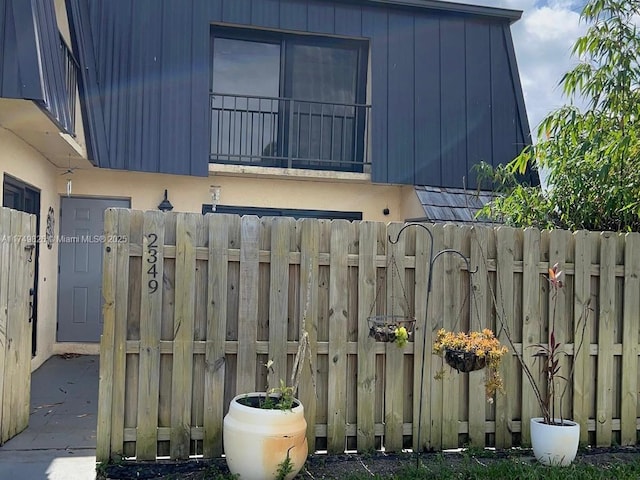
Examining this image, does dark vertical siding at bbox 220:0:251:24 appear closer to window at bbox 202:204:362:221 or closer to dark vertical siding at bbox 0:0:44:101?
window at bbox 202:204:362:221

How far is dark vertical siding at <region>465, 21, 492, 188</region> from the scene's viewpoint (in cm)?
929

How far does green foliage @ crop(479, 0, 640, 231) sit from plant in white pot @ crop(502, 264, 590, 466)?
0.96 meters

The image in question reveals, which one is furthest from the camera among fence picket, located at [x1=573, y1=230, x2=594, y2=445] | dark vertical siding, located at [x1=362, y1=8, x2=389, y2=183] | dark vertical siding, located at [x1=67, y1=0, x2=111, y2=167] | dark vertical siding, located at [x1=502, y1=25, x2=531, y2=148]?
dark vertical siding, located at [x1=502, y1=25, x2=531, y2=148]

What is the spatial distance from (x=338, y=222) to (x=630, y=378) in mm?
2799

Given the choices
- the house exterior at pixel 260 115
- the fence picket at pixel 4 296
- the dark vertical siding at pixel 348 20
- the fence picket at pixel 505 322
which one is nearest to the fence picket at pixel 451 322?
the fence picket at pixel 505 322

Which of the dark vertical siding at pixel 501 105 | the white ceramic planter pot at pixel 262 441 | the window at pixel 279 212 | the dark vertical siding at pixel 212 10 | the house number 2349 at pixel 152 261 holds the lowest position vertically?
the white ceramic planter pot at pixel 262 441

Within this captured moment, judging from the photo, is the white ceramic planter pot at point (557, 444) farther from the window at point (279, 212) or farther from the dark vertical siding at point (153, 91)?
the dark vertical siding at point (153, 91)

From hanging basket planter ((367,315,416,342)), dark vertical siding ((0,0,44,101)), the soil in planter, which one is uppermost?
dark vertical siding ((0,0,44,101))

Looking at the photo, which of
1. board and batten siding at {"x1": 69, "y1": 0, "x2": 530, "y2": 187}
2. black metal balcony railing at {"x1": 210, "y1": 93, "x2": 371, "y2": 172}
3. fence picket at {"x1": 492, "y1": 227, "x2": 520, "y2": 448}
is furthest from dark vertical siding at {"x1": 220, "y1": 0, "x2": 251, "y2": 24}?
fence picket at {"x1": 492, "y1": 227, "x2": 520, "y2": 448}

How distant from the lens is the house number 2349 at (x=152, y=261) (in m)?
3.91

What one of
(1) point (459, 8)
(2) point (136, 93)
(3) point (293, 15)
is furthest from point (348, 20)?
(2) point (136, 93)

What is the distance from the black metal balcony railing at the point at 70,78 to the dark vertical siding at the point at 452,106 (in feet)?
18.3

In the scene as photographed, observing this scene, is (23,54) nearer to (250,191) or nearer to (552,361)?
(250,191)

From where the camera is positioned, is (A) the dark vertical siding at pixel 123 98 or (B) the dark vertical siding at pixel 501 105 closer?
(A) the dark vertical siding at pixel 123 98
